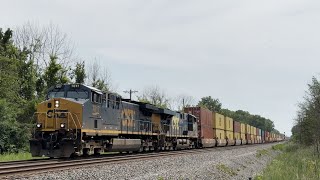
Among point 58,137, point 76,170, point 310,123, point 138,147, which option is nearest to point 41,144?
point 58,137

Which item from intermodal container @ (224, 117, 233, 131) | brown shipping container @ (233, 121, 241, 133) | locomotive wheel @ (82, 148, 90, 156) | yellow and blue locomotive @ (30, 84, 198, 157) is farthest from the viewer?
brown shipping container @ (233, 121, 241, 133)

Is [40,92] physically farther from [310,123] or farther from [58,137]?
[310,123]

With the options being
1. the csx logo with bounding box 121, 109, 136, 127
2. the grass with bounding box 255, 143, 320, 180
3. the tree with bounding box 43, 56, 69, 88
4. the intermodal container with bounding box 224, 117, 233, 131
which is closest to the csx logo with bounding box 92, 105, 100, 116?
the csx logo with bounding box 121, 109, 136, 127

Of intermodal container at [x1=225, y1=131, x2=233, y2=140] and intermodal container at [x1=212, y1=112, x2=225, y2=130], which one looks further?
intermodal container at [x1=225, y1=131, x2=233, y2=140]

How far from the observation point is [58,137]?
16203 mm

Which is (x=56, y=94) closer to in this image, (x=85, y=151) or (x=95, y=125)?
(x=95, y=125)

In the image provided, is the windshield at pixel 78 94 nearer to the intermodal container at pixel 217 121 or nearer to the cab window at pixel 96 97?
the cab window at pixel 96 97

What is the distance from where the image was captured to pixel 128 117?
2205 cm

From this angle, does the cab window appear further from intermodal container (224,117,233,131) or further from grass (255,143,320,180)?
intermodal container (224,117,233,131)

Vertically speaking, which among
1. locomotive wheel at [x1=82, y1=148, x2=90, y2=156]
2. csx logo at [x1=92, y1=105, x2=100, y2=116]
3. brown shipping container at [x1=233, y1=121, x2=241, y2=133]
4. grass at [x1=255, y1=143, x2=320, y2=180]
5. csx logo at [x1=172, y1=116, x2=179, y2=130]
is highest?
csx logo at [x1=92, y1=105, x2=100, y2=116]

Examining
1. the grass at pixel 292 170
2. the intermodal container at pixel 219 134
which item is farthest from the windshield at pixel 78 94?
the intermodal container at pixel 219 134

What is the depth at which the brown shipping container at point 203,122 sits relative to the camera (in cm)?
3528

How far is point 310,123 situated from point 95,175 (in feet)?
107

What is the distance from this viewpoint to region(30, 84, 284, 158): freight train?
53.0 ft
